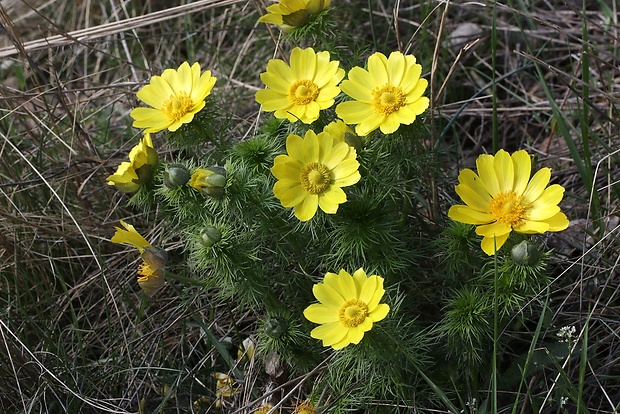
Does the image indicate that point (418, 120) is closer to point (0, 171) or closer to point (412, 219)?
point (412, 219)

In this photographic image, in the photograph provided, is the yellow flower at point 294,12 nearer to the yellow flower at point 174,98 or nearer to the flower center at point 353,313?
the yellow flower at point 174,98

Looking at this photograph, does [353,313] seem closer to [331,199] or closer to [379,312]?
[379,312]

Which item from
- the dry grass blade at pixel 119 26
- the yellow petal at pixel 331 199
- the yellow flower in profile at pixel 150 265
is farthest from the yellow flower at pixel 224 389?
the dry grass blade at pixel 119 26

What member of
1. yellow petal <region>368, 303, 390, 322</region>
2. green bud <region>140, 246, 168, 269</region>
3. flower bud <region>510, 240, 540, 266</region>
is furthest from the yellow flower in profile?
flower bud <region>510, 240, 540, 266</region>

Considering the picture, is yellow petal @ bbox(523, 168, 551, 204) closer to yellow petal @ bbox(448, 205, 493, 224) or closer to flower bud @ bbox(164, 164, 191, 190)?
yellow petal @ bbox(448, 205, 493, 224)

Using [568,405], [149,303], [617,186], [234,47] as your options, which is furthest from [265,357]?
[234,47]
